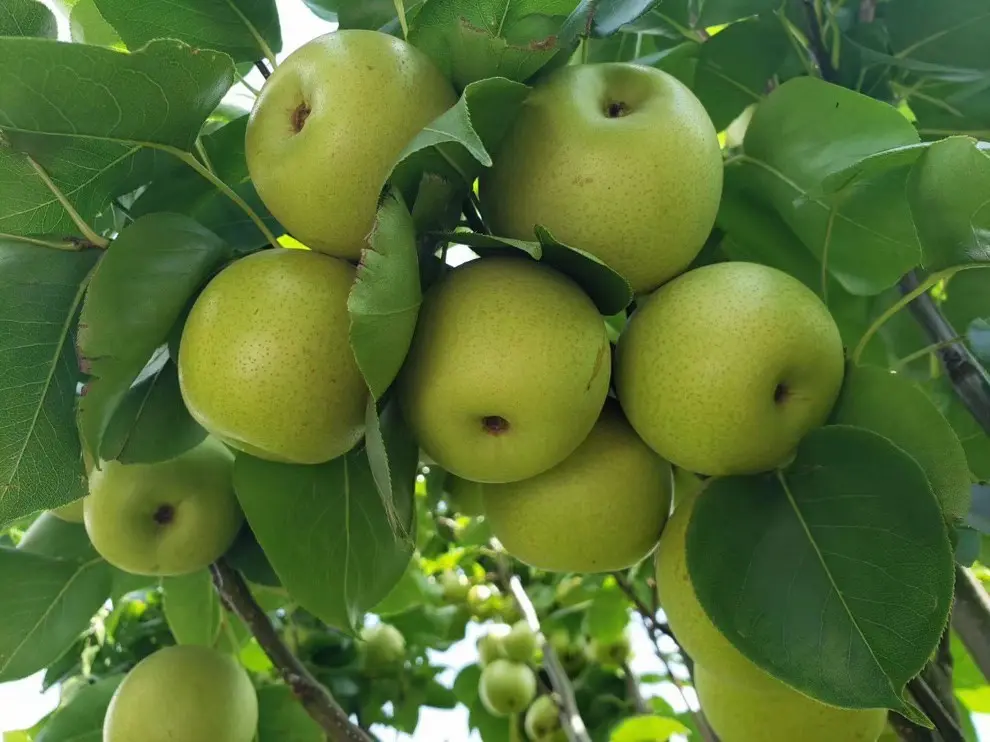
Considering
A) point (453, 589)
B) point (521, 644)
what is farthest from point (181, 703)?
point (453, 589)

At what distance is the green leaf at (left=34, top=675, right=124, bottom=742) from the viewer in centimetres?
134

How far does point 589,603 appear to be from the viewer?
211 centimetres

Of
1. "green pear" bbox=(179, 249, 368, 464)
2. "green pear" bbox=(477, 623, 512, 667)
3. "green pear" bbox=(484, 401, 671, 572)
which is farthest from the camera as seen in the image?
"green pear" bbox=(477, 623, 512, 667)

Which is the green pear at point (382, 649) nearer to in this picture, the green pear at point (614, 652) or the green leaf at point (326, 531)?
the green pear at point (614, 652)

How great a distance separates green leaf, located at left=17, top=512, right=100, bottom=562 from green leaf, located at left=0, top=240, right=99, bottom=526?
1.94ft

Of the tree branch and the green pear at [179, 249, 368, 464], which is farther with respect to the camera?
the tree branch

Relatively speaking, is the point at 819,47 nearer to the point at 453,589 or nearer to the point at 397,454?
the point at 397,454

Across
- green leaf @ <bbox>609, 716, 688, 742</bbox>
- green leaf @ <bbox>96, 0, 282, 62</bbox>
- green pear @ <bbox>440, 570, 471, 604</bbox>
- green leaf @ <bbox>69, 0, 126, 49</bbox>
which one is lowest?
green pear @ <bbox>440, 570, 471, 604</bbox>

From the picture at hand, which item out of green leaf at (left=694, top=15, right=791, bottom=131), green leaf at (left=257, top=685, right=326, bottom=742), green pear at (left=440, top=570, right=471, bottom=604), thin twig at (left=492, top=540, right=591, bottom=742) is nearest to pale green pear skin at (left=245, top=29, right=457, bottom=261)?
green leaf at (left=694, top=15, right=791, bottom=131)

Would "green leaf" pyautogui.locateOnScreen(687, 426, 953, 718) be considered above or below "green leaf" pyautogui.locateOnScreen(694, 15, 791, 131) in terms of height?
below

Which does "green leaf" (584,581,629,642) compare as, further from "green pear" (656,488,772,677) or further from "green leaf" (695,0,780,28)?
"green leaf" (695,0,780,28)

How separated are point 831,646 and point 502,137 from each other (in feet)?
1.63

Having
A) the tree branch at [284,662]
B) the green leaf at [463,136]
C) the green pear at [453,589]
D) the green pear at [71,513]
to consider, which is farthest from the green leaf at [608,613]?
the green leaf at [463,136]

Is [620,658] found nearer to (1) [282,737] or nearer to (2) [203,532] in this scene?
(1) [282,737]
